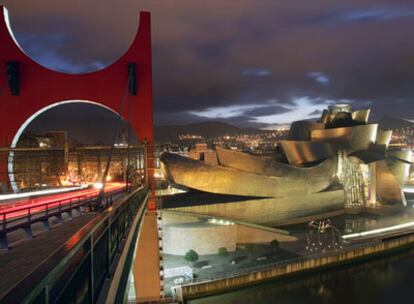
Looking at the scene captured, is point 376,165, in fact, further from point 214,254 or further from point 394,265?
point 214,254

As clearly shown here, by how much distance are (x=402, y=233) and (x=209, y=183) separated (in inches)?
375

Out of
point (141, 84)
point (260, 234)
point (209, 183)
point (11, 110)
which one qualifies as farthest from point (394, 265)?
point (11, 110)

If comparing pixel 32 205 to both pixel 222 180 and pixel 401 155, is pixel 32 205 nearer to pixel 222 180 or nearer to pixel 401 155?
pixel 222 180

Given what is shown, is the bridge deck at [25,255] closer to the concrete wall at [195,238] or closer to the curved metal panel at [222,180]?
the concrete wall at [195,238]

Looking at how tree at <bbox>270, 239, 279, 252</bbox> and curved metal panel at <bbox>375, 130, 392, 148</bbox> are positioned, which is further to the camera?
curved metal panel at <bbox>375, 130, 392, 148</bbox>

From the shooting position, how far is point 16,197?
784cm

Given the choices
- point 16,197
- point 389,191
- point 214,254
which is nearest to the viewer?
point 16,197

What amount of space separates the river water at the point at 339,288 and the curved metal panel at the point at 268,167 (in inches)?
243

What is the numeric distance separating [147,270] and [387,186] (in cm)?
1797

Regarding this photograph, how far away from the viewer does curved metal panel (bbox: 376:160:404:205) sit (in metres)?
22.0

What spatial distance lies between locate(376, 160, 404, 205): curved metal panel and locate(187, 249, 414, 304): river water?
8.85m

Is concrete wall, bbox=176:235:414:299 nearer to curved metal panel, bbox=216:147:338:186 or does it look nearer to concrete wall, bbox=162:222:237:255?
concrete wall, bbox=162:222:237:255

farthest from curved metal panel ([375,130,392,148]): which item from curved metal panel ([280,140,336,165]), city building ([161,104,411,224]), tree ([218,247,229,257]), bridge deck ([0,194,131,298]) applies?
bridge deck ([0,194,131,298])

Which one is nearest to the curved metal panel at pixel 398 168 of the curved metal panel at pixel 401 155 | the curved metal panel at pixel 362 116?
the curved metal panel at pixel 401 155
